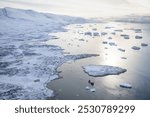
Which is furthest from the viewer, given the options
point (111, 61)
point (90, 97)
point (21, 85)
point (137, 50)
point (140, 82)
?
point (137, 50)

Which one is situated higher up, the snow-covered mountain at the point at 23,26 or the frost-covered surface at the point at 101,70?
the snow-covered mountain at the point at 23,26

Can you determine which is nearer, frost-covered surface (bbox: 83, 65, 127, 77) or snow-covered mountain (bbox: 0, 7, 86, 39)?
frost-covered surface (bbox: 83, 65, 127, 77)

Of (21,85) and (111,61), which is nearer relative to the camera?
(21,85)

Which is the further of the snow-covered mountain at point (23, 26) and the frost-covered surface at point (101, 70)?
the snow-covered mountain at point (23, 26)

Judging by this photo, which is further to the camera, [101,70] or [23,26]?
[23,26]

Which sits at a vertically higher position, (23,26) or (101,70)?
(23,26)

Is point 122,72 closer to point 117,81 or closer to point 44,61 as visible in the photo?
point 117,81

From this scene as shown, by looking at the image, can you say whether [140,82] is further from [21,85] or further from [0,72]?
[0,72]

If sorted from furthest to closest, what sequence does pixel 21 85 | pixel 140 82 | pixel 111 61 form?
pixel 111 61
pixel 140 82
pixel 21 85

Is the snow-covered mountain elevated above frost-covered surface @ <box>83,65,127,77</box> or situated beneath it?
elevated above

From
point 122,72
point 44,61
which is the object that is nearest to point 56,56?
point 44,61
